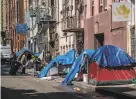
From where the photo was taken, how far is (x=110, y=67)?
23156mm

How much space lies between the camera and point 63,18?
43562 mm

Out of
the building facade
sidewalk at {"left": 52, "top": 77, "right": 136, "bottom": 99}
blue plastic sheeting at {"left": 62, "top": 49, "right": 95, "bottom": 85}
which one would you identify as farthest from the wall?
the building facade

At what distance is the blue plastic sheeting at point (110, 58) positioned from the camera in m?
22.9

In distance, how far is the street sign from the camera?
76.6ft

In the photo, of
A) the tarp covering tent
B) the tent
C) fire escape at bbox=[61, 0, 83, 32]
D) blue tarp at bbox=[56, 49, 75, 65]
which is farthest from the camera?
fire escape at bbox=[61, 0, 83, 32]

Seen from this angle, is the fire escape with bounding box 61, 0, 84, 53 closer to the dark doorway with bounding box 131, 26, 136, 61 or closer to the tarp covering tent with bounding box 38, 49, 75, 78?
the tarp covering tent with bounding box 38, 49, 75, 78

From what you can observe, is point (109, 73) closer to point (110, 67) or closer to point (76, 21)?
point (110, 67)

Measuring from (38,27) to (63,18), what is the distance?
1386 centimetres

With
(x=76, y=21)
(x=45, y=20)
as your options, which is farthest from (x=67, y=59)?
(x=45, y=20)

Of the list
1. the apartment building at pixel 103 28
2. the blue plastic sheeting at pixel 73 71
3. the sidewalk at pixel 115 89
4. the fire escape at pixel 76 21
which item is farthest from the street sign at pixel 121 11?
the fire escape at pixel 76 21

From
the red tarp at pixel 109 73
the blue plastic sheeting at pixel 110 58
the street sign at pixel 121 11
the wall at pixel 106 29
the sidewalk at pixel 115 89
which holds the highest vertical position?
the street sign at pixel 121 11

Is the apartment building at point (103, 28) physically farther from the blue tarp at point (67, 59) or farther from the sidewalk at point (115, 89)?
the sidewalk at point (115, 89)

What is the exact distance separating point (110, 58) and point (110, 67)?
47 centimetres

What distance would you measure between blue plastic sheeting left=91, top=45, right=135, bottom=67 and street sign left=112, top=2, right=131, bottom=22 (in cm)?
165
